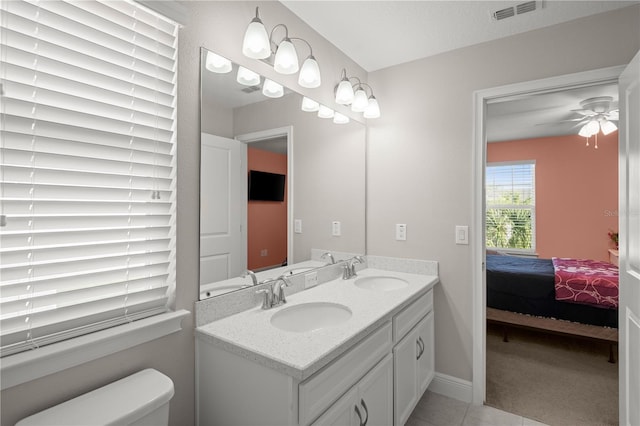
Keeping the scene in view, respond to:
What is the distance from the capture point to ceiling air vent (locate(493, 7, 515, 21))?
182cm

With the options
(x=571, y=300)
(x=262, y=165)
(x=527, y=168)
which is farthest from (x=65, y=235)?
(x=527, y=168)

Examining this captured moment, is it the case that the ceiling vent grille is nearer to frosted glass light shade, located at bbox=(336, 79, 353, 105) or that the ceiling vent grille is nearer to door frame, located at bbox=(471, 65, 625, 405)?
door frame, located at bbox=(471, 65, 625, 405)

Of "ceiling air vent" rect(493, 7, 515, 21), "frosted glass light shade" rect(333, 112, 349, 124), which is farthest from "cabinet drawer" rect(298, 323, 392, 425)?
"ceiling air vent" rect(493, 7, 515, 21)

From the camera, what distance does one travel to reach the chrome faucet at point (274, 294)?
157cm

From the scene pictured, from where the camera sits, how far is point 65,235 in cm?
102

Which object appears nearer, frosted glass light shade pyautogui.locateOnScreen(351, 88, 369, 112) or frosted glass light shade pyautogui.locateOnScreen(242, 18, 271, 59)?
frosted glass light shade pyautogui.locateOnScreen(242, 18, 271, 59)

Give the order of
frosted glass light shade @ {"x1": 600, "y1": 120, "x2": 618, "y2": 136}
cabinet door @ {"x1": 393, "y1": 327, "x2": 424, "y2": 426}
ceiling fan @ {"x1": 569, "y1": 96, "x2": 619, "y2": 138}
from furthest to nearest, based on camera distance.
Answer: frosted glass light shade @ {"x1": 600, "y1": 120, "x2": 618, "y2": 136}, ceiling fan @ {"x1": 569, "y1": 96, "x2": 619, "y2": 138}, cabinet door @ {"x1": 393, "y1": 327, "x2": 424, "y2": 426}

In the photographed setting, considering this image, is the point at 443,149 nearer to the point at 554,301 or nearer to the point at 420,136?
the point at 420,136

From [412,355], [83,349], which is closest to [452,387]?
[412,355]

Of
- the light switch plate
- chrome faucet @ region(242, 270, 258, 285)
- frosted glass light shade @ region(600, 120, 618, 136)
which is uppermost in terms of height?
frosted glass light shade @ region(600, 120, 618, 136)

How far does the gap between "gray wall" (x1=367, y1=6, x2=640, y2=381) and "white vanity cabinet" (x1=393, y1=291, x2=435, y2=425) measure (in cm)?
21

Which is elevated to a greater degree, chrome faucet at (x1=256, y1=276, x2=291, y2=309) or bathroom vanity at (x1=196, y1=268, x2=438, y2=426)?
chrome faucet at (x1=256, y1=276, x2=291, y2=309)

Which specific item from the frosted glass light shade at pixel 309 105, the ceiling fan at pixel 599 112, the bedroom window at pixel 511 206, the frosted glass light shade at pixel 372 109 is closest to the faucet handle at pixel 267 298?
the frosted glass light shade at pixel 309 105

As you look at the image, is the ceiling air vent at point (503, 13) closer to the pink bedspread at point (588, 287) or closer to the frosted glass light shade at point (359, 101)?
the frosted glass light shade at point (359, 101)
